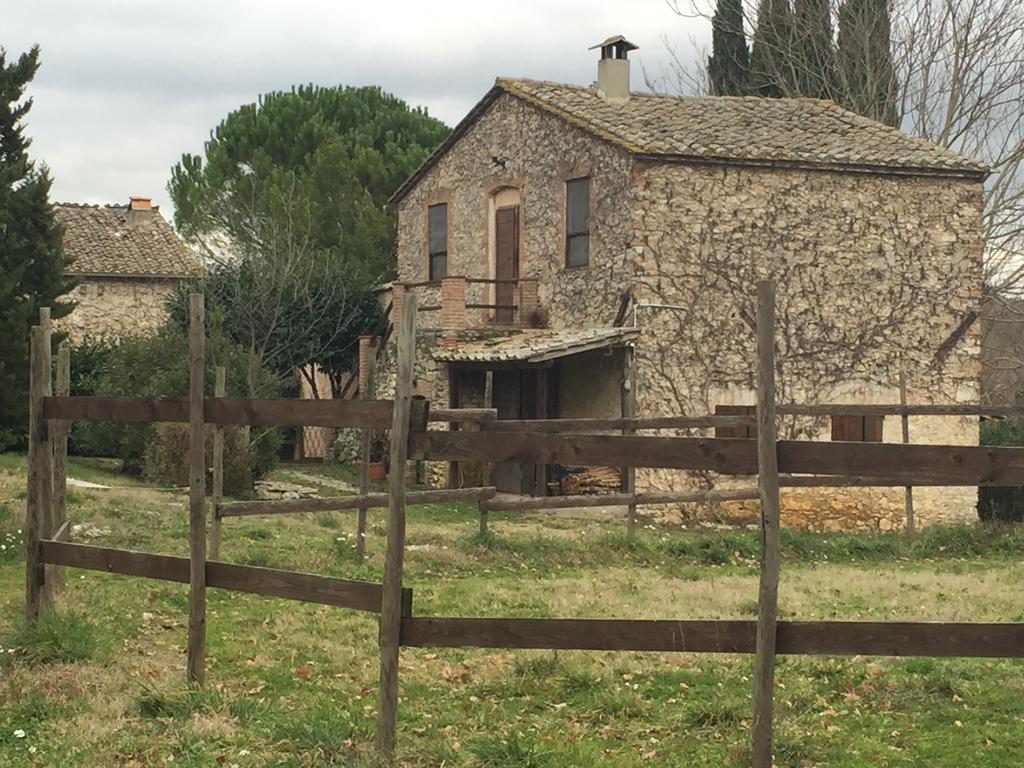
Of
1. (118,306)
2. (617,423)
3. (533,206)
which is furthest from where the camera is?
(118,306)

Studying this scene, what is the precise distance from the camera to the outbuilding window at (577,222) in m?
21.3

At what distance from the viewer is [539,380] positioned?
21.3 metres

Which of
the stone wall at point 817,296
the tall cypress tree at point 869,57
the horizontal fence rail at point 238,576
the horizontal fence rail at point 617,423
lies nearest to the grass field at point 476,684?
the horizontal fence rail at point 238,576

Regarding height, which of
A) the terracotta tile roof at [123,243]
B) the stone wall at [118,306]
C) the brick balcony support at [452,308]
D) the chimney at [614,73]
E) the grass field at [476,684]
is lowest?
the grass field at [476,684]

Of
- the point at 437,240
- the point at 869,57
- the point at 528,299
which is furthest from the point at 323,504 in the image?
the point at 869,57

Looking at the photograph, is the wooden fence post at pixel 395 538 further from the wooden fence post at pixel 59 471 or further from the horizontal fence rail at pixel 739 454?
the wooden fence post at pixel 59 471

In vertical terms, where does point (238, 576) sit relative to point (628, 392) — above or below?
below

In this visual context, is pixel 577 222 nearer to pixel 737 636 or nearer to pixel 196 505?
pixel 196 505

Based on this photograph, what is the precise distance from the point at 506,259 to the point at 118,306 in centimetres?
1451

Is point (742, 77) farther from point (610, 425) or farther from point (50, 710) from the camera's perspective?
point (50, 710)

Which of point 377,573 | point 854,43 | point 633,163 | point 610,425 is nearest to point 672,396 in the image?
point 633,163

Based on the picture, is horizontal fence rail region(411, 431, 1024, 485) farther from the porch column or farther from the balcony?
the balcony

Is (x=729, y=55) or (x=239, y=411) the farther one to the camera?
(x=729, y=55)

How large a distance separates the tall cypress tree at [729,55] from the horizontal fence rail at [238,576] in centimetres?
2837
